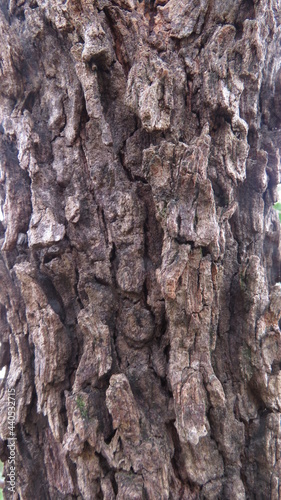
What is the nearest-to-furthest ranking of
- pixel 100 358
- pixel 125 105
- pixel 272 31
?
pixel 100 358
pixel 125 105
pixel 272 31

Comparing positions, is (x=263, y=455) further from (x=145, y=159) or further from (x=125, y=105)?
(x=125, y=105)

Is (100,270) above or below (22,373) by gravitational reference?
above

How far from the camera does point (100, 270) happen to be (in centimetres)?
133

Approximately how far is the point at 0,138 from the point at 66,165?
37 cm

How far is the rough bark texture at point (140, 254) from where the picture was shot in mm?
1179

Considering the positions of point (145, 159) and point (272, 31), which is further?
point (272, 31)

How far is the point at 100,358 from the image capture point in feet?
4.05

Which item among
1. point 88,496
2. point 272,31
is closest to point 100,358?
Result: point 88,496

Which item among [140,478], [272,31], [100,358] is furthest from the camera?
[272,31]

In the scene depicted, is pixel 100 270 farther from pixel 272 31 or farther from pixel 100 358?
pixel 272 31

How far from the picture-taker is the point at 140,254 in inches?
51.1

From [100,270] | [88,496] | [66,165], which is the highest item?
[66,165]

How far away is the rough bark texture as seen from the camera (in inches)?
46.4

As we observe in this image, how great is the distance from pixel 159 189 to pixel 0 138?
81 cm
